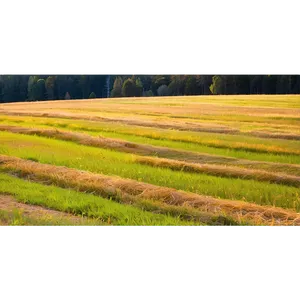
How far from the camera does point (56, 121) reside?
5.04 metres

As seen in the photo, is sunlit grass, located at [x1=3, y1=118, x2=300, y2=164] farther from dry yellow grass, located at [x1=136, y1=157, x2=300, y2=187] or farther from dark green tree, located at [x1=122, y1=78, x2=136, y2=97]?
dark green tree, located at [x1=122, y1=78, x2=136, y2=97]

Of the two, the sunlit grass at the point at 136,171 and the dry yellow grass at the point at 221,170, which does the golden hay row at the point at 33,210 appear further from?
the dry yellow grass at the point at 221,170

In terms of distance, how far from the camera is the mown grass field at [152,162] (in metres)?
4.49

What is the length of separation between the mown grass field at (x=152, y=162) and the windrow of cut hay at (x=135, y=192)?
10 millimetres

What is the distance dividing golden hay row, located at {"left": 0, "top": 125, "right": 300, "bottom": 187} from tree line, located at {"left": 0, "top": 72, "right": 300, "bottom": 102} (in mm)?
423

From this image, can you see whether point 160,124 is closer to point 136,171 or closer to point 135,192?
point 136,171

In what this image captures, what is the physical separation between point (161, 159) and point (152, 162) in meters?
0.10

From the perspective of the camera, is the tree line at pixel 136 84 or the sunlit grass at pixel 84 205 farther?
the tree line at pixel 136 84

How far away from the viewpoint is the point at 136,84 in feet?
16.4

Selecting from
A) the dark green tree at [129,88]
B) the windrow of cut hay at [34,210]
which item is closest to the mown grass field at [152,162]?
the windrow of cut hay at [34,210]

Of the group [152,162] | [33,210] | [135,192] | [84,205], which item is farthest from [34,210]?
[152,162]

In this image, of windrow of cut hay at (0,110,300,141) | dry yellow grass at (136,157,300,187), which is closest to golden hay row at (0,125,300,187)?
dry yellow grass at (136,157,300,187)
